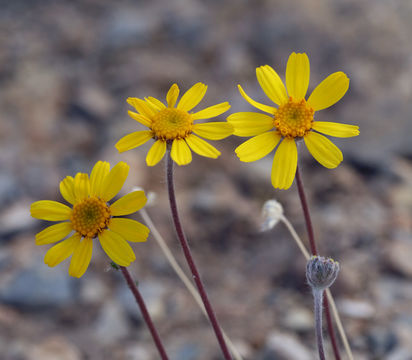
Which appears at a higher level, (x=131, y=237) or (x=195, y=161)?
(x=195, y=161)

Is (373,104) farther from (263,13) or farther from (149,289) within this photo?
(149,289)

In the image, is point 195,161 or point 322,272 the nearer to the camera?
point 322,272

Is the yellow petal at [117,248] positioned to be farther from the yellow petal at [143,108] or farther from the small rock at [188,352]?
Result: the small rock at [188,352]

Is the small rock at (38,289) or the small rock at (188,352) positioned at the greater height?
the small rock at (38,289)

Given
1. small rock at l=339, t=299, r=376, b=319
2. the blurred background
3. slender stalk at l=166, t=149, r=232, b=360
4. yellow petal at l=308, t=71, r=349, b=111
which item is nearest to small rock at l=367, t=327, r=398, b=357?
the blurred background

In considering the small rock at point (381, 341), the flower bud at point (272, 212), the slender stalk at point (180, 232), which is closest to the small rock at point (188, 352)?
the small rock at point (381, 341)

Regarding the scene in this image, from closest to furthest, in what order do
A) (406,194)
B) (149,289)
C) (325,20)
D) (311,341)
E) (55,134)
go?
1. (311,341)
2. (149,289)
3. (406,194)
4. (55,134)
5. (325,20)

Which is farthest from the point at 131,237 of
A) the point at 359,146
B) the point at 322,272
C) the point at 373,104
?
the point at 373,104
